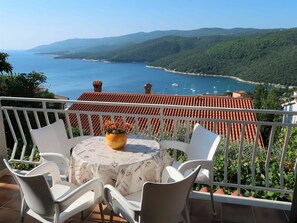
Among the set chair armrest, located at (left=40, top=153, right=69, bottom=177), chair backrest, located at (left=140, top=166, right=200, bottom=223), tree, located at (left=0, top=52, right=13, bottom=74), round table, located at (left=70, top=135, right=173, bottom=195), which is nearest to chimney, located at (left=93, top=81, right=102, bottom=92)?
tree, located at (left=0, top=52, right=13, bottom=74)

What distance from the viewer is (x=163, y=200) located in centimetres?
187

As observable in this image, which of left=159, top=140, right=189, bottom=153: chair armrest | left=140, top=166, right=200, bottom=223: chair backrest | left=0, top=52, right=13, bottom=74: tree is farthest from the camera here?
left=0, top=52, right=13, bottom=74: tree

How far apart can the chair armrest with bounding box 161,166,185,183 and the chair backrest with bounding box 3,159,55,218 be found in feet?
3.37

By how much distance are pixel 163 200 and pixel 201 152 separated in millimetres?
1247

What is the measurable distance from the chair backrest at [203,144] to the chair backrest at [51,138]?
1.52 m

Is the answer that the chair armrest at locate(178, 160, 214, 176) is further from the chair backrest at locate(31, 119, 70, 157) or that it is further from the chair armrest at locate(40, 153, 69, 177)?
the chair backrest at locate(31, 119, 70, 157)

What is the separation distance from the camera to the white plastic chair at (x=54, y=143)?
2.81 metres

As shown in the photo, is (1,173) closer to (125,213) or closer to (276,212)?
(125,213)

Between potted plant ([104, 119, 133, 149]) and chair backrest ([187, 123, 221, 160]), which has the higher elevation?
potted plant ([104, 119, 133, 149])

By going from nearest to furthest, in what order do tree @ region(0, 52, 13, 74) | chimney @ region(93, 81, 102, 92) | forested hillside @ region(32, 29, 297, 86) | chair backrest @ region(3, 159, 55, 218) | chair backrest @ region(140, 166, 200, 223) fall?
chair backrest @ region(140, 166, 200, 223), chair backrest @ region(3, 159, 55, 218), tree @ region(0, 52, 13, 74), chimney @ region(93, 81, 102, 92), forested hillside @ region(32, 29, 297, 86)

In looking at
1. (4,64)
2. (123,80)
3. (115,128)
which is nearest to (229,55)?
(123,80)

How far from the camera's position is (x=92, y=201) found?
2.28 meters

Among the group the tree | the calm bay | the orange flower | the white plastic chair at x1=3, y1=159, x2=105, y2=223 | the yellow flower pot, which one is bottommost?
the calm bay

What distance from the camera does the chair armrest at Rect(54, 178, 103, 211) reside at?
6.64ft
